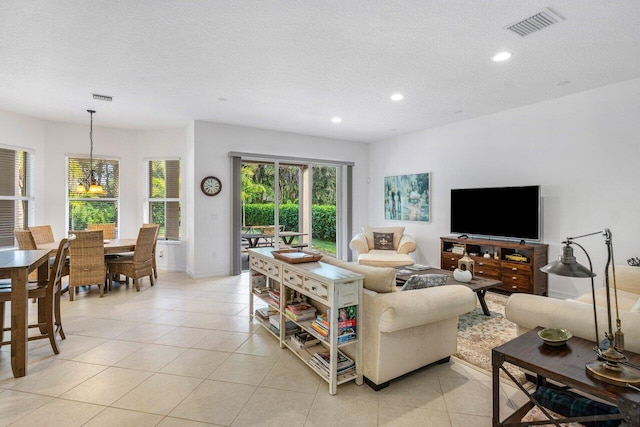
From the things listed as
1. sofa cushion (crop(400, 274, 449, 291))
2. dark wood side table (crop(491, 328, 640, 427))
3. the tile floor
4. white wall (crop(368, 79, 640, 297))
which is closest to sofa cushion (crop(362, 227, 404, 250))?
white wall (crop(368, 79, 640, 297))

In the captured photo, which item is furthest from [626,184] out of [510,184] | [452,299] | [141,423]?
[141,423]

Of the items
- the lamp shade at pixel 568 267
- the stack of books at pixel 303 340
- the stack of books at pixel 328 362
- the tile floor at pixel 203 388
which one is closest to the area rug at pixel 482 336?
the tile floor at pixel 203 388

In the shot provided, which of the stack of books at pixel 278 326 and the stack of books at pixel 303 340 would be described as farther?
the stack of books at pixel 278 326

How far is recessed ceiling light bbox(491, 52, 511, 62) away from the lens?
127 inches

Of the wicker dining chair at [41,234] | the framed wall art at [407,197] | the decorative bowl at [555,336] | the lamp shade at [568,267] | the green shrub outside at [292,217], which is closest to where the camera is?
the lamp shade at [568,267]

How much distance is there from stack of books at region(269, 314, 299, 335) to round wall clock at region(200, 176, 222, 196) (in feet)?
10.9

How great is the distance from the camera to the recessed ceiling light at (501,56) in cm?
322

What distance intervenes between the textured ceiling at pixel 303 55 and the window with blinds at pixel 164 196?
163cm

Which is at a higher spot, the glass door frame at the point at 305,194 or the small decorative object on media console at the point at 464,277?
the glass door frame at the point at 305,194

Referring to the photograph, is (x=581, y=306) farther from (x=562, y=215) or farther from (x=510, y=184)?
(x=510, y=184)

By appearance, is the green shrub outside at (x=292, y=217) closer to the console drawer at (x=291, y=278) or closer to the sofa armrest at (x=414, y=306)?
the console drawer at (x=291, y=278)

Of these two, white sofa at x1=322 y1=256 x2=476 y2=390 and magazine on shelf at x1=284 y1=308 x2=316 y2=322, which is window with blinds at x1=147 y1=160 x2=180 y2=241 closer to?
magazine on shelf at x1=284 y1=308 x2=316 y2=322

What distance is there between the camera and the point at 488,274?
4883 mm

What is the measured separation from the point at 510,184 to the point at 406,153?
2242 millimetres
